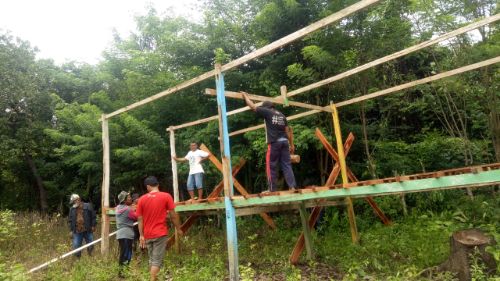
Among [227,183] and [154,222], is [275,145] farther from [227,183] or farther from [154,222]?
[154,222]

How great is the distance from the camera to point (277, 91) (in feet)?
36.0

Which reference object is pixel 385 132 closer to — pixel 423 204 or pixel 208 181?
pixel 423 204

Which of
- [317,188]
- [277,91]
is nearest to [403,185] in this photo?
[317,188]

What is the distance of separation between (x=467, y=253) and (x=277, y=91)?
6240 millimetres

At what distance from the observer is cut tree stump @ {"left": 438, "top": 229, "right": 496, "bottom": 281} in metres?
6.09

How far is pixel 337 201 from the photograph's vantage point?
8.61m

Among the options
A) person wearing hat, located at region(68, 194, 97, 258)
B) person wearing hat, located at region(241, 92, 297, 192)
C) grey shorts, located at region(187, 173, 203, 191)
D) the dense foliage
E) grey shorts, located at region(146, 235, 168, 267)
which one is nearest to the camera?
grey shorts, located at region(146, 235, 168, 267)

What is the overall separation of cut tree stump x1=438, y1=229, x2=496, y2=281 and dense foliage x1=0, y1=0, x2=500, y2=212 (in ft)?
13.6

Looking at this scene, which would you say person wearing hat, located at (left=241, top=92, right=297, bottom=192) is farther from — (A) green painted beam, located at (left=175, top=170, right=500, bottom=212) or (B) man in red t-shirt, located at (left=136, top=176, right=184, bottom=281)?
(B) man in red t-shirt, located at (left=136, top=176, right=184, bottom=281)

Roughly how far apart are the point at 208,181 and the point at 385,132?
592 cm

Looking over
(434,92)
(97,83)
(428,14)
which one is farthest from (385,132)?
(97,83)

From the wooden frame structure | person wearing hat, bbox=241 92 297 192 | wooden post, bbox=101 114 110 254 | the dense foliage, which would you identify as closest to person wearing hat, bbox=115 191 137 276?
the wooden frame structure

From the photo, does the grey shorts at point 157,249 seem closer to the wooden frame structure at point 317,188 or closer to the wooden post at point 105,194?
the wooden frame structure at point 317,188

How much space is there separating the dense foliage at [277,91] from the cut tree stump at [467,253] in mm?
4130
